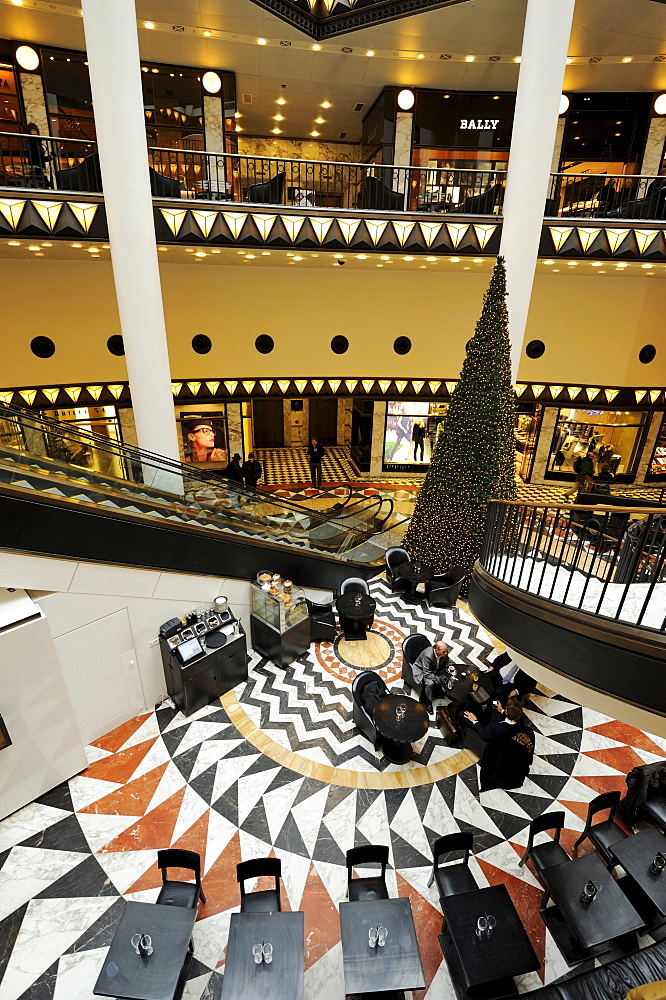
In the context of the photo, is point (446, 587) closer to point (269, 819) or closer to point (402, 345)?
point (269, 819)

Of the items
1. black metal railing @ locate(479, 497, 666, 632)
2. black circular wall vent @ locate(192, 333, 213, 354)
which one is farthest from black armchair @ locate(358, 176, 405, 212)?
black metal railing @ locate(479, 497, 666, 632)

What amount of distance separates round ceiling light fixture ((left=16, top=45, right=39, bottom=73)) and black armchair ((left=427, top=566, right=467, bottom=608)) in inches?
558

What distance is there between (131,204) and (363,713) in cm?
832

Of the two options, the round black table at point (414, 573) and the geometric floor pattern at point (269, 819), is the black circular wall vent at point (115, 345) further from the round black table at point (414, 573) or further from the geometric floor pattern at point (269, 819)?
the geometric floor pattern at point (269, 819)

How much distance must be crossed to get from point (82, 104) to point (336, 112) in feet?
21.9

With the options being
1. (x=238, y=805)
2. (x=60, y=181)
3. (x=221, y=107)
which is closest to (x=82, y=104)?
(x=221, y=107)

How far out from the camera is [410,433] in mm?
15547

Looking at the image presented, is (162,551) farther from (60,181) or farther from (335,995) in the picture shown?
A: (60,181)

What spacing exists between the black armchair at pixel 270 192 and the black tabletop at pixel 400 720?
956 cm

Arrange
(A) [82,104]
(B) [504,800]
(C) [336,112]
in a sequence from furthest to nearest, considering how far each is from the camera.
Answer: (C) [336,112] < (A) [82,104] < (B) [504,800]

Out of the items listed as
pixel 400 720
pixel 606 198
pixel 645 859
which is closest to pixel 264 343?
pixel 606 198

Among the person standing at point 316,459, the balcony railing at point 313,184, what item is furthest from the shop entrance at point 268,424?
the balcony railing at point 313,184

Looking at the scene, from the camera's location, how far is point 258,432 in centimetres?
1795

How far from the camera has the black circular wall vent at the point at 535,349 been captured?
13891 mm
